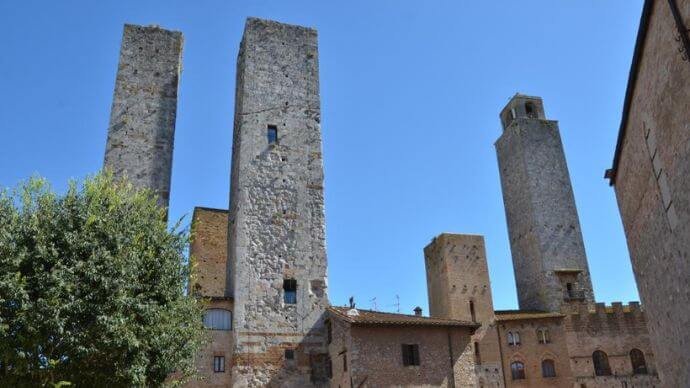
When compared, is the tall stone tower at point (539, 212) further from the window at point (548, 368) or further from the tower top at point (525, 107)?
the window at point (548, 368)

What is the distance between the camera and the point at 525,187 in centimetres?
4319

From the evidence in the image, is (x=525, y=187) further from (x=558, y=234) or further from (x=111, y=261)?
(x=111, y=261)

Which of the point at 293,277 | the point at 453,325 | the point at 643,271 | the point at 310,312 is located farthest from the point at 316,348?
the point at 643,271

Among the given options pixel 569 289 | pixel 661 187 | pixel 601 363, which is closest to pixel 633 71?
pixel 661 187

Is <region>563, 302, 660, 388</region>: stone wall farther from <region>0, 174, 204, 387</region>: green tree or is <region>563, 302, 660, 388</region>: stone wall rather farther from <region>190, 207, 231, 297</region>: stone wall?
<region>0, 174, 204, 387</region>: green tree

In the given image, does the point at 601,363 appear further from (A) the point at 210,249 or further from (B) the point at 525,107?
(A) the point at 210,249

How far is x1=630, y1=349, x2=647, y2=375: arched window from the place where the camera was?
3531 centimetres

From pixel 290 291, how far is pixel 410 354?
5.39 meters

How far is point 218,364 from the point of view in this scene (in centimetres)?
2248

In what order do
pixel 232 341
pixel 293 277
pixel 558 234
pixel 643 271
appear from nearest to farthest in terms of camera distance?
pixel 643 271
pixel 232 341
pixel 293 277
pixel 558 234

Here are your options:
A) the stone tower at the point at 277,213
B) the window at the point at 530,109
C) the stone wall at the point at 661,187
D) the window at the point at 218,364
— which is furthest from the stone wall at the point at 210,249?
the window at the point at 530,109

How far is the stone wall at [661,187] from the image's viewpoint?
12500 millimetres

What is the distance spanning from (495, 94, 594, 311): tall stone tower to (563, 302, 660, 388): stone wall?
1.75 metres

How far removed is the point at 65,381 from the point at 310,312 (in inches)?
448
